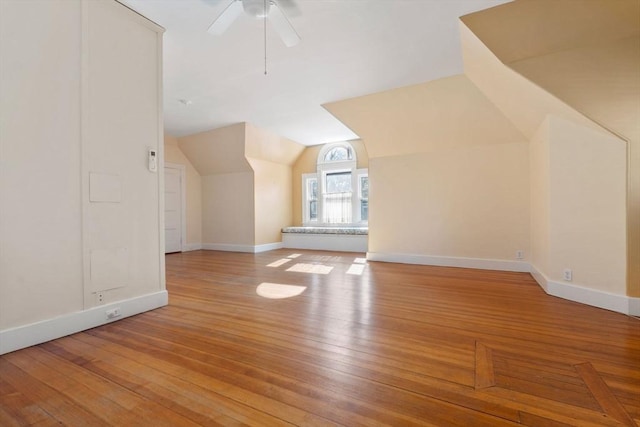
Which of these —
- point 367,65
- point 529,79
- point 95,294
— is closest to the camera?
point 95,294

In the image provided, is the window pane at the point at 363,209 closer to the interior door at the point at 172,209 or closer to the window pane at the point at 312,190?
the window pane at the point at 312,190

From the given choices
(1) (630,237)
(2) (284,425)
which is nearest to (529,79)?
(1) (630,237)

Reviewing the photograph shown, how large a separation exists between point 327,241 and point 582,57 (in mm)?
5377

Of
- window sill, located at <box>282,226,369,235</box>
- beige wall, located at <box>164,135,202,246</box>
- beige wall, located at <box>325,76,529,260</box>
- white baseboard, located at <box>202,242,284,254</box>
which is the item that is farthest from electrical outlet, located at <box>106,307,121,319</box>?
beige wall, located at <box>164,135,202,246</box>

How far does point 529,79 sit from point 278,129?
183 inches

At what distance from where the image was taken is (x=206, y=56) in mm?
3217

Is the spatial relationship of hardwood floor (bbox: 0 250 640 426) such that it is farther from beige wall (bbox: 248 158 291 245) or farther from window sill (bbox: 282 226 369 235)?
beige wall (bbox: 248 158 291 245)

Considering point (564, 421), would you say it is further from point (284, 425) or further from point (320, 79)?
point (320, 79)

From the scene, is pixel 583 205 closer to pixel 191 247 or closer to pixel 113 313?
pixel 113 313

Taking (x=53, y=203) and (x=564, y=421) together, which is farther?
(x=53, y=203)

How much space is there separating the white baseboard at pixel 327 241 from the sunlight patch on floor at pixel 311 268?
6.13 feet

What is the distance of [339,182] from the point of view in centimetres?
730

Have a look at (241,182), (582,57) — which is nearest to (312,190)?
(241,182)

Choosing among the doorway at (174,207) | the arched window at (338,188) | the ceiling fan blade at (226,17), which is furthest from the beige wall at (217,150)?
the ceiling fan blade at (226,17)
